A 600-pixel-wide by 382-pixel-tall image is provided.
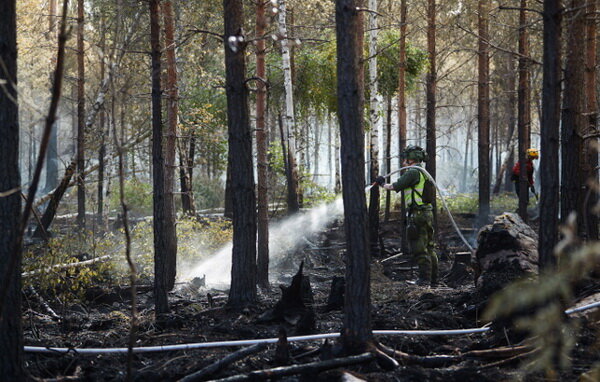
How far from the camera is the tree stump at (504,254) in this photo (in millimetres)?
7738

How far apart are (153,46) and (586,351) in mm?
6321

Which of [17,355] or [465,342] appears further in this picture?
[465,342]

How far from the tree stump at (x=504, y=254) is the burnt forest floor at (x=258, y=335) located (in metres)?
0.34

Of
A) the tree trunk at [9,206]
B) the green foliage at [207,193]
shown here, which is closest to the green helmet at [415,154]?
the tree trunk at [9,206]

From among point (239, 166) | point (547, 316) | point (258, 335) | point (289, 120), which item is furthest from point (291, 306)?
point (289, 120)

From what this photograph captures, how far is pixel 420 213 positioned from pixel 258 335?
4.89m

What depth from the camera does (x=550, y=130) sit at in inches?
205

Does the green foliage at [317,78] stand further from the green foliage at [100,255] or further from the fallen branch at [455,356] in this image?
the fallen branch at [455,356]

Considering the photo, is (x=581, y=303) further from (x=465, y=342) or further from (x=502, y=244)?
(x=502, y=244)

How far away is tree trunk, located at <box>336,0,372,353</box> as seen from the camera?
206 inches

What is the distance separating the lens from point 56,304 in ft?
30.9

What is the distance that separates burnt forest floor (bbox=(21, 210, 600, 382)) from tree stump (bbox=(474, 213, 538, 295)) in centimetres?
34

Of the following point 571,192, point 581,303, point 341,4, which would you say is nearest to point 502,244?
point 571,192

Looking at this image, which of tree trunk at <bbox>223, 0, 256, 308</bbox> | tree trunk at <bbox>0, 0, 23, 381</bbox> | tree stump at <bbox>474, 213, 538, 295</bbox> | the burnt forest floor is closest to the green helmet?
tree stump at <bbox>474, 213, 538, 295</bbox>
